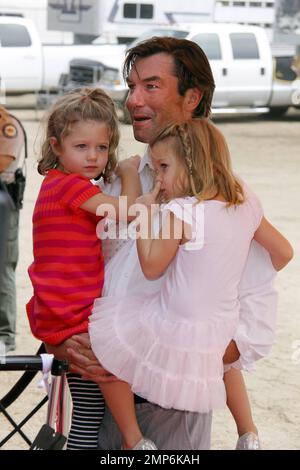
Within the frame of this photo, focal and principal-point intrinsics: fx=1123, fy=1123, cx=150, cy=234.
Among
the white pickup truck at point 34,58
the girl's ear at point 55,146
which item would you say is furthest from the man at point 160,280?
the white pickup truck at point 34,58

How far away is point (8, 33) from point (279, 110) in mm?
5446

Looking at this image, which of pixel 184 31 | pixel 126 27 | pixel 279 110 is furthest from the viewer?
pixel 126 27

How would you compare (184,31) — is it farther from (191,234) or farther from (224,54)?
(191,234)

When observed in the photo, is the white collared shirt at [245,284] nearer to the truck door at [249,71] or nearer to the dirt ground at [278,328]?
the dirt ground at [278,328]

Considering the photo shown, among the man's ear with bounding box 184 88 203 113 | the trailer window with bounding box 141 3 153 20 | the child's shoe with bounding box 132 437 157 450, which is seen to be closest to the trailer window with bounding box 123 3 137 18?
the trailer window with bounding box 141 3 153 20

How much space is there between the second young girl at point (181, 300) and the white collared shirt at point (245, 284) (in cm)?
7

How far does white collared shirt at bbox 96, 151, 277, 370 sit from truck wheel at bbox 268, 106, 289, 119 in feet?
60.8

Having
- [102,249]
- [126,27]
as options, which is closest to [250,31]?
[126,27]

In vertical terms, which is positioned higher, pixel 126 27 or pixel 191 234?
pixel 191 234

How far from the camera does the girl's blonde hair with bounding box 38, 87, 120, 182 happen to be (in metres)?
3.14

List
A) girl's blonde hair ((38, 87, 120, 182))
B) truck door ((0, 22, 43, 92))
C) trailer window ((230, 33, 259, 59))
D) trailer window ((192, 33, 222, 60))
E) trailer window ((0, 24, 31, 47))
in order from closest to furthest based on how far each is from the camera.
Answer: girl's blonde hair ((38, 87, 120, 182)) → trailer window ((192, 33, 222, 60)) → trailer window ((230, 33, 259, 59)) → truck door ((0, 22, 43, 92)) → trailer window ((0, 24, 31, 47))

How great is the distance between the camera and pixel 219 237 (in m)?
3.04

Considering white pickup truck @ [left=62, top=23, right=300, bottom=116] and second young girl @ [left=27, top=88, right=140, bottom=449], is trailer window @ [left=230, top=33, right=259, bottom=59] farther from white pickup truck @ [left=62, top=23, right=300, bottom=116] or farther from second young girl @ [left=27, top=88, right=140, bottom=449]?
second young girl @ [left=27, top=88, right=140, bottom=449]
